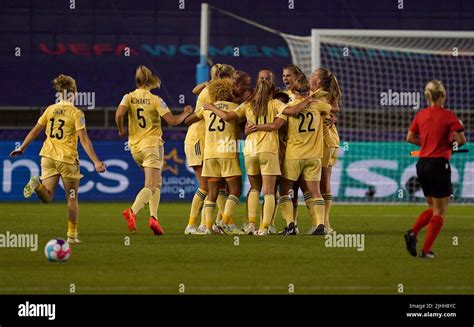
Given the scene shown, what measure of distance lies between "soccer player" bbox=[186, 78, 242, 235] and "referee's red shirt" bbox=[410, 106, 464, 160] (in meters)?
3.16

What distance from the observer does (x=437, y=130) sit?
10602 mm

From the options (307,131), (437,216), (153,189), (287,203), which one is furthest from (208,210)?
(437,216)

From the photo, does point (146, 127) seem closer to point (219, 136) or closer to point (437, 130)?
point (219, 136)

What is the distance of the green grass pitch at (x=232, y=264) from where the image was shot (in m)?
8.88

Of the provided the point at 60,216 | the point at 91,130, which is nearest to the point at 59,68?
the point at 91,130

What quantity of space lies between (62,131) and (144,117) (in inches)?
56.8

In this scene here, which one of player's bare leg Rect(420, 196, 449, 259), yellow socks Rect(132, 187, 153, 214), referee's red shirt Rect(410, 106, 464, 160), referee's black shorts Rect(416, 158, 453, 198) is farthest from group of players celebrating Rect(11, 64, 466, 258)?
referee's red shirt Rect(410, 106, 464, 160)

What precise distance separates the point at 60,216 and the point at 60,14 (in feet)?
53.6

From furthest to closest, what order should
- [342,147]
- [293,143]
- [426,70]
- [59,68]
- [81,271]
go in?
[59,68] < [426,70] < [342,147] < [293,143] < [81,271]

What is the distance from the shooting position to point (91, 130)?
25.7 meters

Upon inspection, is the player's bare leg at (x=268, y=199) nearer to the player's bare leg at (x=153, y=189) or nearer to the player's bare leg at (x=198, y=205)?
the player's bare leg at (x=198, y=205)

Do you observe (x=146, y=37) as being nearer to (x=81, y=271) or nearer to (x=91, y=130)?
(x=91, y=130)

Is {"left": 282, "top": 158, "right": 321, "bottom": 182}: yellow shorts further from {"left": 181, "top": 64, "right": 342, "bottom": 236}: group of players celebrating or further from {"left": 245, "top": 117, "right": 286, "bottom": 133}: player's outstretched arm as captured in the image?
{"left": 245, "top": 117, "right": 286, "bottom": 133}: player's outstretched arm

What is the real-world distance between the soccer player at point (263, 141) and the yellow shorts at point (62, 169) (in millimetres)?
1800
